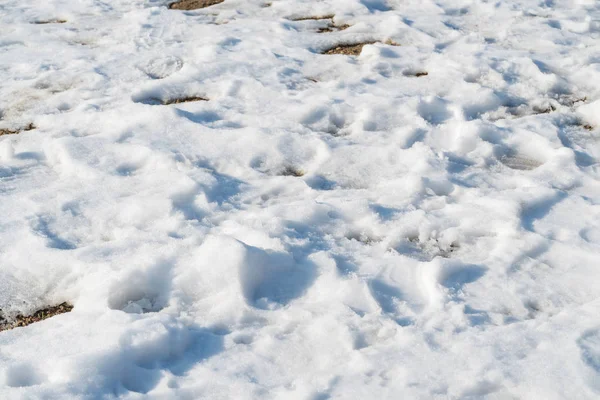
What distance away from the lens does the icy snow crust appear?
6.61 feet

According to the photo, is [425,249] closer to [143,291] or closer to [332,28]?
[143,291]

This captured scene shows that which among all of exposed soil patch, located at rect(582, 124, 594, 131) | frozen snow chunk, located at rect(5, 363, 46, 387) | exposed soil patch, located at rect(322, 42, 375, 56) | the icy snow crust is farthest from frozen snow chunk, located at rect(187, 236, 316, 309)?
exposed soil patch, located at rect(322, 42, 375, 56)

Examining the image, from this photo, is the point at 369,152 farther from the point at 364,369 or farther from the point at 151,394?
the point at 151,394

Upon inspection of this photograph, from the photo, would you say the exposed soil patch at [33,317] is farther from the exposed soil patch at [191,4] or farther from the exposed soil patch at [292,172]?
the exposed soil patch at [191,4]

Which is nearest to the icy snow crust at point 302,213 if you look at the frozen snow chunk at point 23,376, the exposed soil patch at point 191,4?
the frozen snow chunk at point 23,376

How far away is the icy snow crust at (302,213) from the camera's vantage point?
2014mm

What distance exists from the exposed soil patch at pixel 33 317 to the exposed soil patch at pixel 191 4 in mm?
3791

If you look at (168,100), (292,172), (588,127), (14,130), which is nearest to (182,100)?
(168,100)

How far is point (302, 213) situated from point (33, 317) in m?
1.15

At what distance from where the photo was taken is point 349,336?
6.99 ft

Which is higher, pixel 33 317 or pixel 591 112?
pixel 591 112

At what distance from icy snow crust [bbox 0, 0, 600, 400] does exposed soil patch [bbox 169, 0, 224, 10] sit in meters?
0.70

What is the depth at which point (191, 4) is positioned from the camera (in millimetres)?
5582

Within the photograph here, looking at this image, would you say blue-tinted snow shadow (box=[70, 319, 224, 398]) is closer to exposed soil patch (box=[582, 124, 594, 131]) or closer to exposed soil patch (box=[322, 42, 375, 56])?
exposed soil patch (box=[582, 124, 594, 131])
